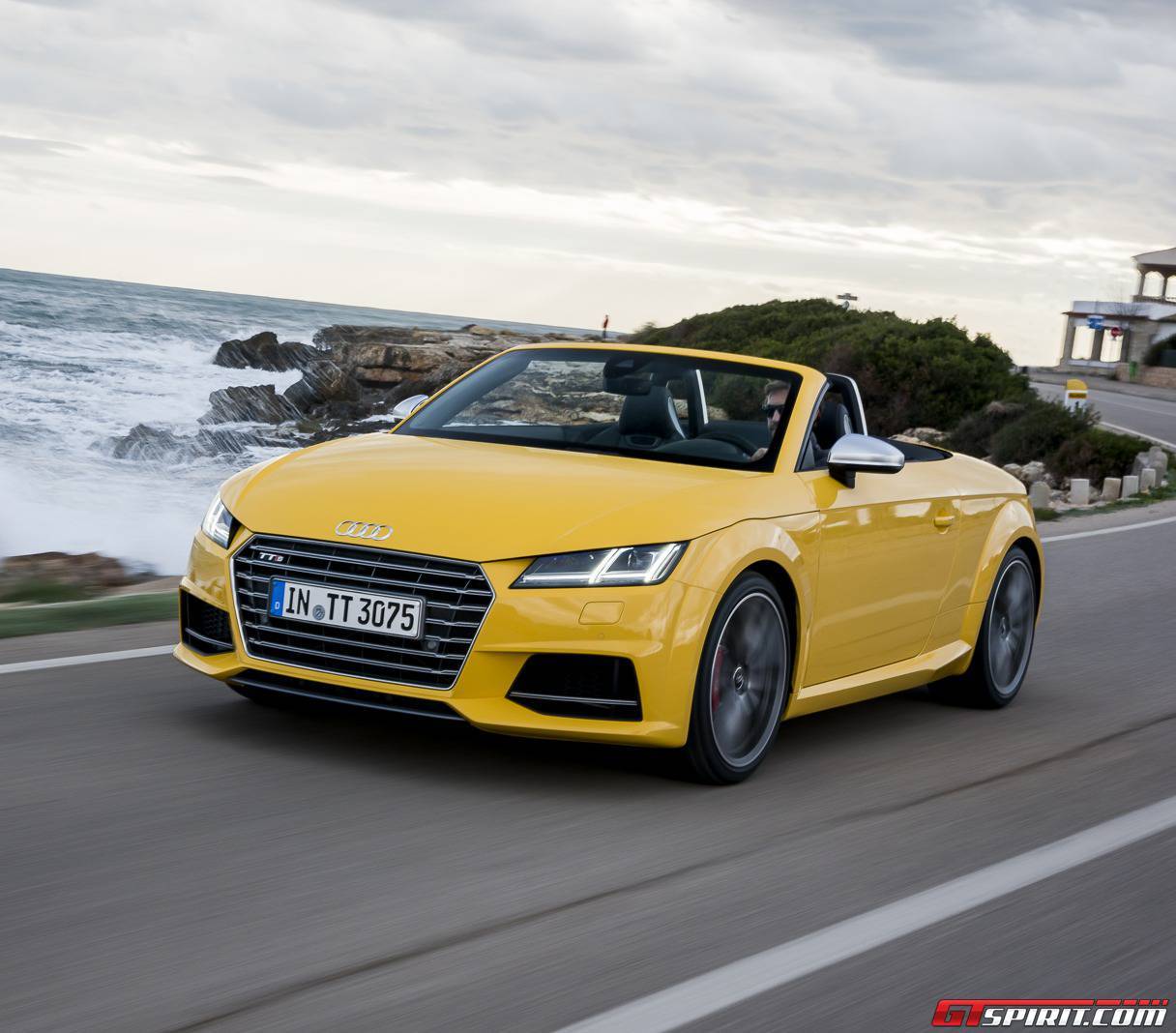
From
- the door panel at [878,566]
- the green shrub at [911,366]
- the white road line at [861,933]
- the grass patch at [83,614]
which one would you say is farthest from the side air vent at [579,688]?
the green shrub at [911,366]

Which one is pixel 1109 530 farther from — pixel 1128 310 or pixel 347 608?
pixel 1128 310

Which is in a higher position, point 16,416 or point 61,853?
point 61,853

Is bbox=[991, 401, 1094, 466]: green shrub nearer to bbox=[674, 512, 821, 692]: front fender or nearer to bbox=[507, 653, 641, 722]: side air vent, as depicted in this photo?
bbox=[674, 512, 821, 692]: front fender

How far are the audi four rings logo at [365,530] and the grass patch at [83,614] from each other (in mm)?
2828

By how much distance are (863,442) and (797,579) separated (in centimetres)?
65

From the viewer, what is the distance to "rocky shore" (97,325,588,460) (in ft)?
129

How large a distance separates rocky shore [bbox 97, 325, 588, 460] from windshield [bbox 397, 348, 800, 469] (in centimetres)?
2966

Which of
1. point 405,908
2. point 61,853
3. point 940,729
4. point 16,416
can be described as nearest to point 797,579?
point 940,729

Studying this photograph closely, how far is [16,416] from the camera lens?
35625 mm

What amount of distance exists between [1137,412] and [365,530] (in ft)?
136

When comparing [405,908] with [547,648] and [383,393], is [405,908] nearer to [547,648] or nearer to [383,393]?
[547,648]

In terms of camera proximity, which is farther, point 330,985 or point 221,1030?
point 330,985

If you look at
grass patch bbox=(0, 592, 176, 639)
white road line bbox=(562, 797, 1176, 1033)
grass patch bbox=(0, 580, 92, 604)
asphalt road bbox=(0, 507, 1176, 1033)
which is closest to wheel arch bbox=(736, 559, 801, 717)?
asphalt road bbox=(0, 507, 1176, 1033)

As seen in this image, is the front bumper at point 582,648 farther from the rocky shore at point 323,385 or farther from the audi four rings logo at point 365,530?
the rocky shore at point 323,385
